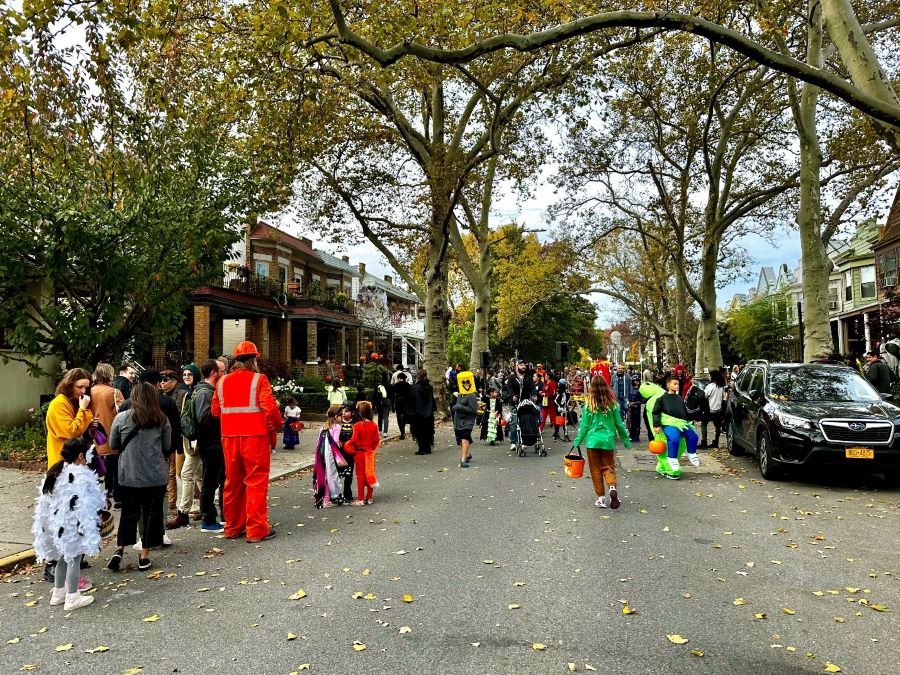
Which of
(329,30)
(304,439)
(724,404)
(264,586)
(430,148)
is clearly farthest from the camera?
(430,148)

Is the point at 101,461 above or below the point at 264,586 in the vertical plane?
above

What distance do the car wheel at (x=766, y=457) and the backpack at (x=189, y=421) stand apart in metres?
8.15

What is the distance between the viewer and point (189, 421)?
25.3ft

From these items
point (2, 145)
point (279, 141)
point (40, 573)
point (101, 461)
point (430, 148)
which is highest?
point (430, 148)

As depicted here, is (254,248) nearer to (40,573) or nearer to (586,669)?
(40,573)

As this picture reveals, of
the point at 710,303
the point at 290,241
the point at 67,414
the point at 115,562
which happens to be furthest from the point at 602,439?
the point at 290,241

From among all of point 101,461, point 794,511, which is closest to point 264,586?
point 101,461

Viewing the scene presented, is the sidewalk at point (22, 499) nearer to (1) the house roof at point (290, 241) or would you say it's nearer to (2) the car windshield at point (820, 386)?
(2) the car windshield at point (820, 386)

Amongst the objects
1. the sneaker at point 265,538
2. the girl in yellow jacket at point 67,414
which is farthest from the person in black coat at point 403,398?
the girl in yellow jacket at point 67,414

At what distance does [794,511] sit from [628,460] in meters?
4.97

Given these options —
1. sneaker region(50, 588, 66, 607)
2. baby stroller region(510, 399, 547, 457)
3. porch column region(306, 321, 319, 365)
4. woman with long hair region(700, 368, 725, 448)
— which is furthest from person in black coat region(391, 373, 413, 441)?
porch column region(306, 321, 319, 365)

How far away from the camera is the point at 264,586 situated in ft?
18.5

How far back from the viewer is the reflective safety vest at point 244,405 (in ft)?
23.7

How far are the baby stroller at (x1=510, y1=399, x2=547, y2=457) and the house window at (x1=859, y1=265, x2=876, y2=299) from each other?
106ft
